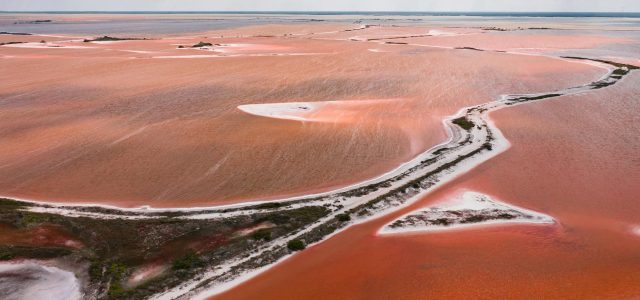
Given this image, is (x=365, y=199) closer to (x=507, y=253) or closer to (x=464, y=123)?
(x=507, y=253)

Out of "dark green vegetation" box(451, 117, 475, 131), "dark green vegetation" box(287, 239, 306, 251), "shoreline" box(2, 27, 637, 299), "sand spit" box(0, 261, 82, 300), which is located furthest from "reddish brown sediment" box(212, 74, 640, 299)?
"dark green vegetation" box(451, 117, 475, 131)

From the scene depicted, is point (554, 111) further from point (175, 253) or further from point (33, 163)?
point (33, 163)

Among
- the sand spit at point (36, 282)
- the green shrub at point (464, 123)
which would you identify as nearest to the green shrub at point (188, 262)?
the sand spit at point (36, 282)

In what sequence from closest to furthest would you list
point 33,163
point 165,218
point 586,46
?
point 165,218
point 33,163
point 586,46

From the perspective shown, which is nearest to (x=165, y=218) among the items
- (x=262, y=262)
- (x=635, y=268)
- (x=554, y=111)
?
(x=262, y=262)

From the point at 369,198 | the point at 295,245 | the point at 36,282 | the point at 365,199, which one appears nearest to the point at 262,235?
the point at 295,245

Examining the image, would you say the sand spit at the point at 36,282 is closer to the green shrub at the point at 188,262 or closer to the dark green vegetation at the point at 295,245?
the green shrub at the point at 188,262
